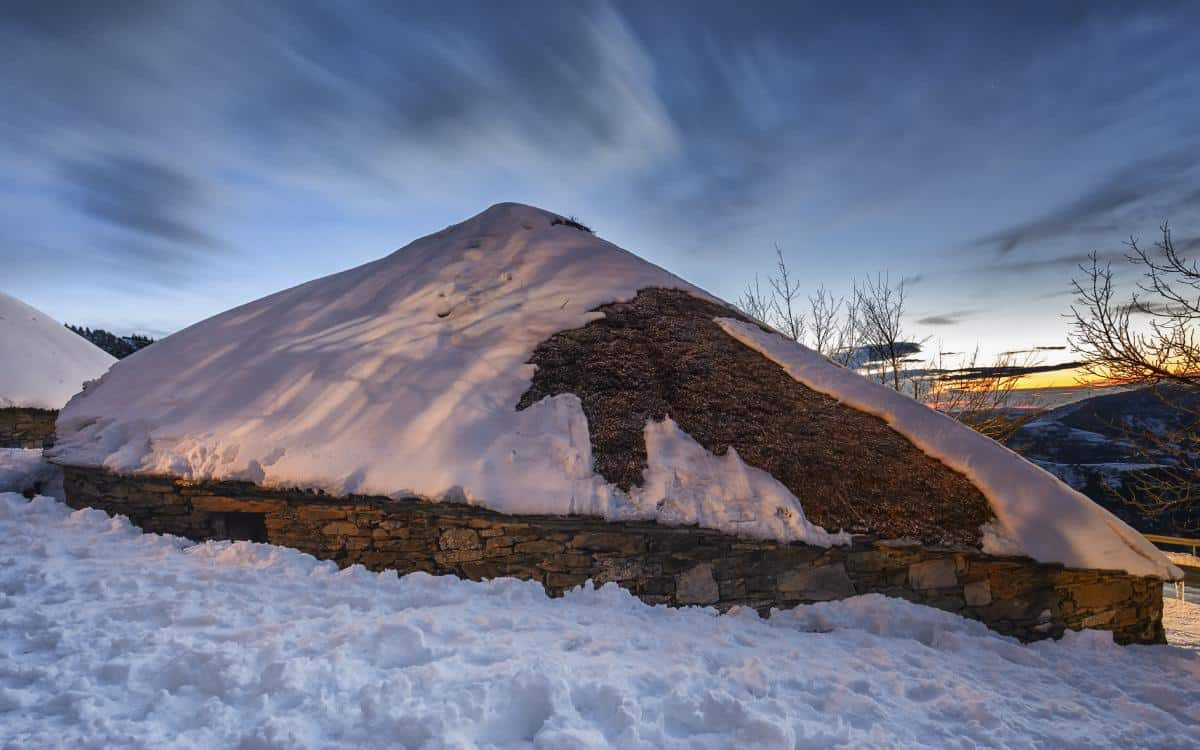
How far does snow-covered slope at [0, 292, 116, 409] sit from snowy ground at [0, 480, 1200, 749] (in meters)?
13.9

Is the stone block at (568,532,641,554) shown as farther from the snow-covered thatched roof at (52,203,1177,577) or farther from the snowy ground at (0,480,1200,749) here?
the snowy ground at (0,480,1200,749)

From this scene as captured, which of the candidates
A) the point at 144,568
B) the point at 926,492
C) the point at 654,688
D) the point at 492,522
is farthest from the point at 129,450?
the point at 926,492

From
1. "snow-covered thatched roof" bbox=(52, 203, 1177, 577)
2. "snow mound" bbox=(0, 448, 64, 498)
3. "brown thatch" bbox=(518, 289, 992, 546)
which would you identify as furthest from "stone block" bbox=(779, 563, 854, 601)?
"snow mound" bbox=(0, 448, 64, 498)

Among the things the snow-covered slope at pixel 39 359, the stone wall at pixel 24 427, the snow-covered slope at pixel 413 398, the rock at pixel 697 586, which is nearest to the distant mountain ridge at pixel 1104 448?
the rock at pixel 697 586

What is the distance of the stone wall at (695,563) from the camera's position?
14.3 ft

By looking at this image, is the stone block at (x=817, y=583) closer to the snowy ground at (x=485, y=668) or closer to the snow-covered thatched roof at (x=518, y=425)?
the snowy ground at (x=485, y=668)

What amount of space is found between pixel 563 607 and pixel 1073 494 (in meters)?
4.68

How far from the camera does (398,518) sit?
14.9ft

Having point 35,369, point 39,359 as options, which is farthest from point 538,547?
point 39,359

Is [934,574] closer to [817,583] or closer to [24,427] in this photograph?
[817,583]

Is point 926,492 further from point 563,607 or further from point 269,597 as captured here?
point 269,597

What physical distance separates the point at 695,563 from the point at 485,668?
2076mm

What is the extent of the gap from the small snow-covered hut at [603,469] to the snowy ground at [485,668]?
293 millimetres

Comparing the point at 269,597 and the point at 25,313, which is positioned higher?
the point at 25,313
